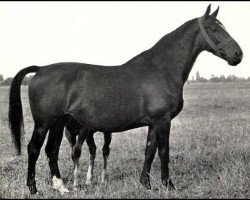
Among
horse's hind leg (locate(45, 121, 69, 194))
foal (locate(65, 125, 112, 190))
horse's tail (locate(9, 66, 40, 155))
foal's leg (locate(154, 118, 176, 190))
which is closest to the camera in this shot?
foal's leg (locate(154, 118, 176, 190))

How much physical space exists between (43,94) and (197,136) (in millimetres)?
6180

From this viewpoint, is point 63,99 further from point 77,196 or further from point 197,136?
point 197,136

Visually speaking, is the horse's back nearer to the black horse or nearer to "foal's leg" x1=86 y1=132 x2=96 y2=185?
the black horse

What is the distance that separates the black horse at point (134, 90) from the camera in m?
5.87

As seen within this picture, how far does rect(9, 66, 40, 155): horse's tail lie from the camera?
21.1 feet

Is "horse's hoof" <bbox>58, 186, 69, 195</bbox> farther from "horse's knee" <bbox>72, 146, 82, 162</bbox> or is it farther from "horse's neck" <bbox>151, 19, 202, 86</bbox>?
"horse's neck" <bbox>151, 19, 202, 86</bbox>

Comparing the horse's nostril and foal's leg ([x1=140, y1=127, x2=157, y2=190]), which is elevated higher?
the horse's nostril

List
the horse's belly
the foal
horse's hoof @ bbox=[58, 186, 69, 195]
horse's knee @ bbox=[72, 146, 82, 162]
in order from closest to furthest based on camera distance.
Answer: the horse's belly < horse's hoof @ bbox=[58, 186, 69, 195] < the foal < horse's knee @ bbox=[72, 146, 82, 162]

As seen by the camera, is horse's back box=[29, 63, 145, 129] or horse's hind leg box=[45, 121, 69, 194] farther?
horse's hind leg box=[45, 121, 69, 194]

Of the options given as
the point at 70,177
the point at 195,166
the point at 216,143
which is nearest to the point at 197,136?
the point at 216,143

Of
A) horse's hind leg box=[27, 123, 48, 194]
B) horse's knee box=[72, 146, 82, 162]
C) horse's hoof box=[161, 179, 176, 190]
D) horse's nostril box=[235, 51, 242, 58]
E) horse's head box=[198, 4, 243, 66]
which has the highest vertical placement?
horse's head box=[198, 4, 243, 66]

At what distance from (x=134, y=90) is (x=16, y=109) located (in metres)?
2.32

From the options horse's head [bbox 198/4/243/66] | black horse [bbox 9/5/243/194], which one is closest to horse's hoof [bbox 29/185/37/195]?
black horse [bbox 9/5/243/194]

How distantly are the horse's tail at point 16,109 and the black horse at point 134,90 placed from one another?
0.39m
